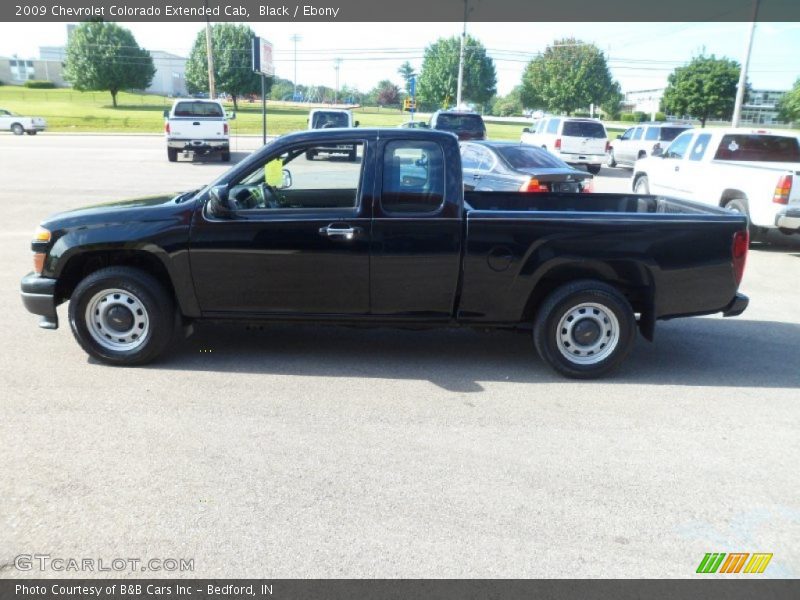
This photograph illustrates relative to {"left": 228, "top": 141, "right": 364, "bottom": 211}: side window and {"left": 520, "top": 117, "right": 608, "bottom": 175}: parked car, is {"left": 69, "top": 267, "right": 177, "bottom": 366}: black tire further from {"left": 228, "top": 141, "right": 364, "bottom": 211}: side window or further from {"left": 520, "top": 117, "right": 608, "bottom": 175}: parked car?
{"left": 520, "top": 117, "right": 608, "bottom": 175}: parked car

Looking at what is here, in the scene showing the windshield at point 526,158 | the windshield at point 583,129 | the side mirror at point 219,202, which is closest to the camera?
the side mirror at point 219,202

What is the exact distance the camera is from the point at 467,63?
9244cm

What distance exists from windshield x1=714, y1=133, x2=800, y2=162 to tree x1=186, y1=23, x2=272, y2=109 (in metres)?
75.7

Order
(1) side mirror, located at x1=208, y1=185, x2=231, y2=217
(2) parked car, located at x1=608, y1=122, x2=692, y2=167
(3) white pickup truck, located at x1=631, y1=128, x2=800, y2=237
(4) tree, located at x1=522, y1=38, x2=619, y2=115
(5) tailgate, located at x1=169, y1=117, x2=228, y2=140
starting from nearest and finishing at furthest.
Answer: (1) side mirror, located at x1=208, y1=185, x2=231, y2=217
(3) white pickup truck, located at x1=631, y1=128, x2=800, y2=237
(5) tailgate, located at x1=169, y1=117, x2=228, y2=140
(2) parked car, located at x1=608, y1=122, x2=692, y2=167
(4) tree, located at x1=522, y1=38, x2=619, y2=115

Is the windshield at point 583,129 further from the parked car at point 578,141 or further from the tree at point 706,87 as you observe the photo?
the tree at point 706,87

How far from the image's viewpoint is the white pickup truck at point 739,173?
9781 mm

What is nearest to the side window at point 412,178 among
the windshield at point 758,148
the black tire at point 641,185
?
the windshield at point 758,148

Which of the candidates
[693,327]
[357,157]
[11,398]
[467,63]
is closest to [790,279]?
[693,327]

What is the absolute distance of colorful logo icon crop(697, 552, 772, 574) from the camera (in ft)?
9.84

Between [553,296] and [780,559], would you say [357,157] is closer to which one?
[553,296]

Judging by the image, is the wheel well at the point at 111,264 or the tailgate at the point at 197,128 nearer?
the wheel well at the point at 111,264

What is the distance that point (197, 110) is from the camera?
23.3 meters

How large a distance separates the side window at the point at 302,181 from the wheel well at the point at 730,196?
775cm

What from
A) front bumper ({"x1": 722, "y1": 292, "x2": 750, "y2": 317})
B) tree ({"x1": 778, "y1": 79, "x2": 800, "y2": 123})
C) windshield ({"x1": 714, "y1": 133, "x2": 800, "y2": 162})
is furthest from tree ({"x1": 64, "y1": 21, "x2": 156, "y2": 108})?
front bumper ({"x1": 722, "y1": 292, "x2": 750, "y2": 317})
